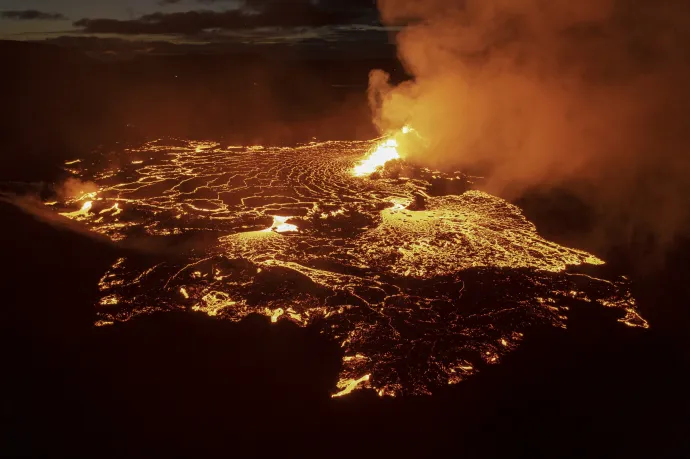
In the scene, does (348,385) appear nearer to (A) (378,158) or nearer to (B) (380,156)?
(A) (378,158)

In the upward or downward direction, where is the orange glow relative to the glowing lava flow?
downward

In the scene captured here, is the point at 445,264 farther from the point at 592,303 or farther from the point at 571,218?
the point at 571,218

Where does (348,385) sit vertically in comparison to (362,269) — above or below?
below

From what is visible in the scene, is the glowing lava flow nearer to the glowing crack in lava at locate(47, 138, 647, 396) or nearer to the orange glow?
the glowing crack in lava at locate(47, 138, 647, 396)

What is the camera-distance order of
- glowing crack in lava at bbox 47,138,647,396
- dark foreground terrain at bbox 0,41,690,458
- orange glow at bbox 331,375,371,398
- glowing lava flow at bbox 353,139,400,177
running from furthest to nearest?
1. glowing lava flow at bbox 353,139,400,177
2. glowing crack in lava at bbox 47,138,647,396
3. orange glow at bbox 331,375,371,398
4. dark foreground terrain at bbox 0,41,690,458

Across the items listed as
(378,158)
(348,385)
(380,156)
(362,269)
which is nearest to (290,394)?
(348,385)

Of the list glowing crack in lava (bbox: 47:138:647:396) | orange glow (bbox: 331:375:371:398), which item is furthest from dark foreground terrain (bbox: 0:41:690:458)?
glowing crack in lava (bbox: 47:138:647:396)

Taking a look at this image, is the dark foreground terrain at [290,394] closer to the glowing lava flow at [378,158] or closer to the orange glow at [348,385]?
the orange glow at [348,385]
